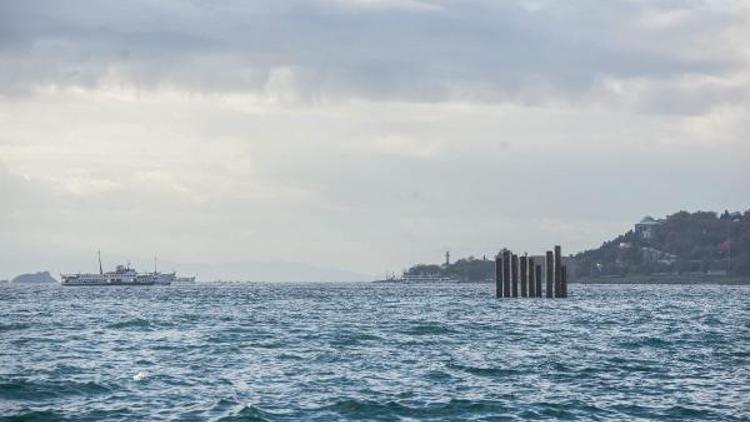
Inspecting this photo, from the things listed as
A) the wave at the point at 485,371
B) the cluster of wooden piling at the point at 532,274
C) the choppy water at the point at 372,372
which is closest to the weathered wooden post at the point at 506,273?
the cluster of wooden piling at the point at 532,274

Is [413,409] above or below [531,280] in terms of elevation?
below

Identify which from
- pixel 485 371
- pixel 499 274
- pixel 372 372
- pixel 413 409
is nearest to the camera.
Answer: pixel 413 409

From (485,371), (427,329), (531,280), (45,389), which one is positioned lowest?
(45,389)

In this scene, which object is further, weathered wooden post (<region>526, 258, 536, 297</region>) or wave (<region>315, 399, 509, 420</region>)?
weathered wooden post (<region>526, 258, 536, 297</region>)

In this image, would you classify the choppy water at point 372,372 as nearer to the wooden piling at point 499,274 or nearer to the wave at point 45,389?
the wave at point 45,389

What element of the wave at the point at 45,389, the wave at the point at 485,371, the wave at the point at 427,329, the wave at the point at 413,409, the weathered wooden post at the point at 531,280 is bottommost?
the wave at the point at 413,409

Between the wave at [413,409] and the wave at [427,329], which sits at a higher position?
the wave at [427,329]

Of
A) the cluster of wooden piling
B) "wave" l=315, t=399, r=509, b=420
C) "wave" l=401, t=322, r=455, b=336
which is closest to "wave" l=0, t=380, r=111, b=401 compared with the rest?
"wave" l=315, t=399, r=509, b=420

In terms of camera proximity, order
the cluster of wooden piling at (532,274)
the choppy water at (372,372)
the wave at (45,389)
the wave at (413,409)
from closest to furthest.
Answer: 1. the wave at (413,409)
2. the choppy water at (372,372)
3. the wave at (45,389)
4. the cluster of wooden piling at (532,274)

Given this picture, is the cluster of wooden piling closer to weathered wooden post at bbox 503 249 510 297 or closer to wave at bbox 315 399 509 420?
weathered wooden post at bbox 503 249 510 297

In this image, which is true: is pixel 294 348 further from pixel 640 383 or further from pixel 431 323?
pixel 431 323

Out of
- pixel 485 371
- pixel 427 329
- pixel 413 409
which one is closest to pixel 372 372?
pixel 485 371

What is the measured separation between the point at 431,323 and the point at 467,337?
37.6ft

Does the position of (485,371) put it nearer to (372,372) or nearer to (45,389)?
(372,372)
